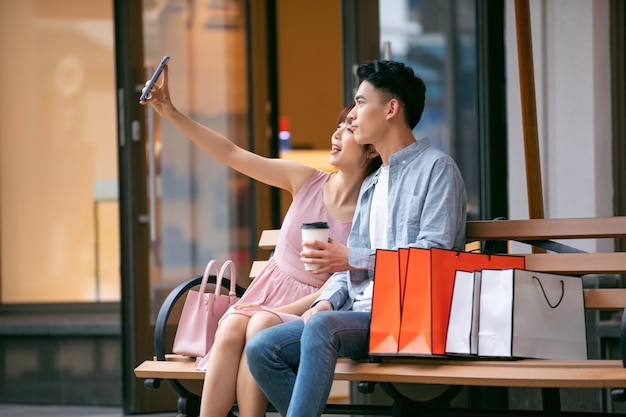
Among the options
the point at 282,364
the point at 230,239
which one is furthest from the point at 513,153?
the point at 282,364

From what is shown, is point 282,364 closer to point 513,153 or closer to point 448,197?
point 448,197

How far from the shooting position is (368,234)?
383cm

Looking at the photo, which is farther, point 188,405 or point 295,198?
point 295,198

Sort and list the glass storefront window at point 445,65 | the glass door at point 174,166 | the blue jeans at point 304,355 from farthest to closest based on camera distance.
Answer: the glass storefront window at point 445,65, the glass door at point 174,166, the blue jeans at point 304,355

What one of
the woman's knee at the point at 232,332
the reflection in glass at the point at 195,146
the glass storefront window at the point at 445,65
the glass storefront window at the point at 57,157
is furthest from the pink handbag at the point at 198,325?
the glass storefront window at the point at 57,157

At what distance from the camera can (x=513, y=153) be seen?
18.2ft

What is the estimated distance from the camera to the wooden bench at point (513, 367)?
3229 millimetres

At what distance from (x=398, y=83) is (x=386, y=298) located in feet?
2.62

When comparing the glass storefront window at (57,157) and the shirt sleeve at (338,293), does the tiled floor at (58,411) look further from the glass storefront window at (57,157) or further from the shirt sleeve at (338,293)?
the shirt sleeve at (338,293)

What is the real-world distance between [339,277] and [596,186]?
1.91 meters

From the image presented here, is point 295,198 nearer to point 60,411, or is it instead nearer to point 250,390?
point 250,390

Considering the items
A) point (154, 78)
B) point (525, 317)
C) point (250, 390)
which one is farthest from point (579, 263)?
point (154, 78)

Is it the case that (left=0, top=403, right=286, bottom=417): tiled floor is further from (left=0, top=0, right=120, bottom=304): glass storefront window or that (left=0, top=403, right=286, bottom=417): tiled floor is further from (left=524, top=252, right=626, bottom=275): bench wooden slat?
(left=524, top=252, right=626, bottom=275): bench wooden slat

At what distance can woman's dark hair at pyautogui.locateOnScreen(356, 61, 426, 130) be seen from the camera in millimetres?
3803
